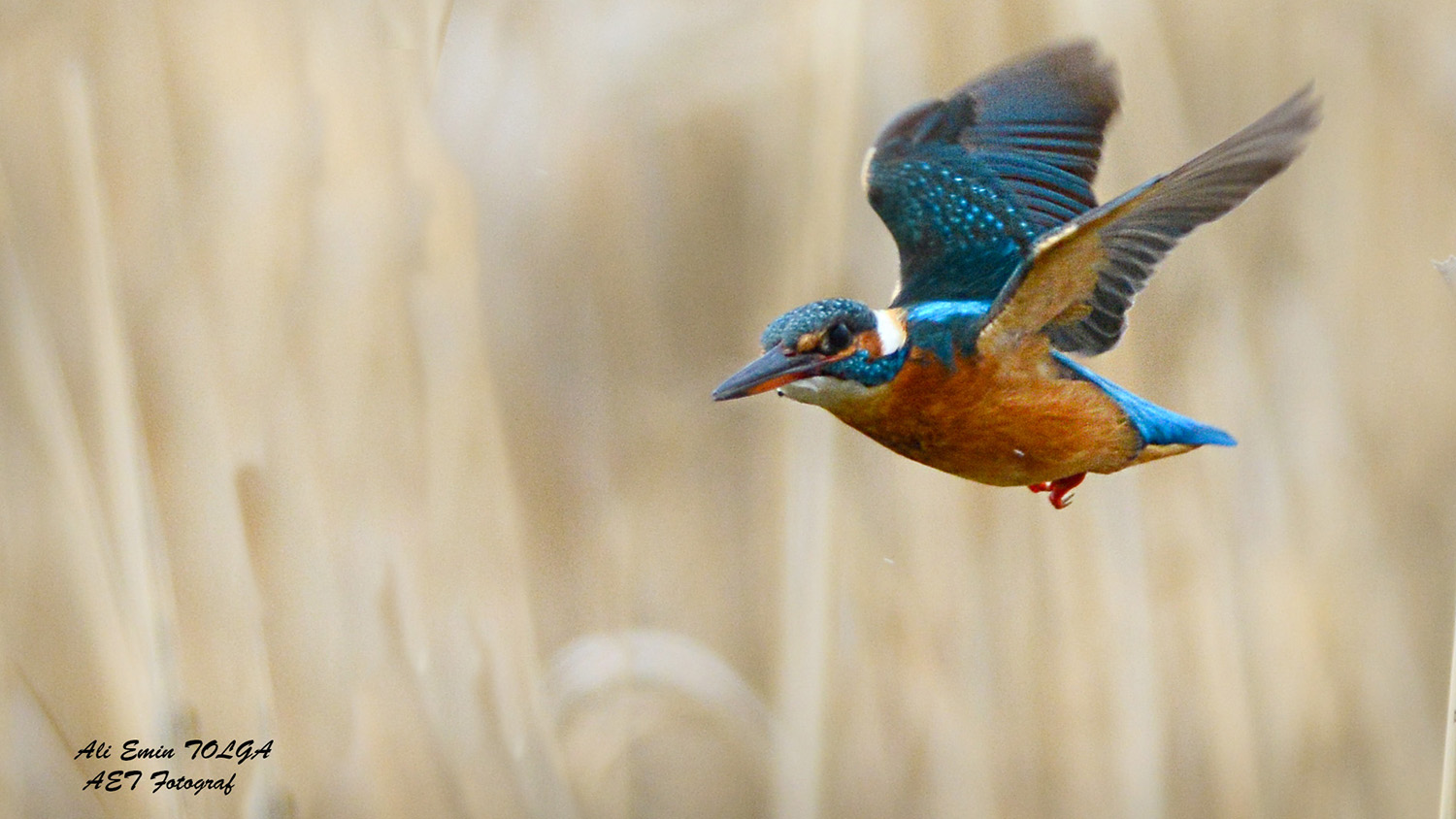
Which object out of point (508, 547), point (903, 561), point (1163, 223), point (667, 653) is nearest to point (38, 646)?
point (508, 547)

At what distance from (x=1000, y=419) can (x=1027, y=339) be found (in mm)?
30

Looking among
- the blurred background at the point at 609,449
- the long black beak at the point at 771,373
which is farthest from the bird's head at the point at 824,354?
the blurred background at the point at 609,449

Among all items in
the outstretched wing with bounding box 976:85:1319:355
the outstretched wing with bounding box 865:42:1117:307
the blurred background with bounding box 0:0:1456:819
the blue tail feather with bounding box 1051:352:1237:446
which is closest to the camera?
the outstretched wing with bounding box 976:85:1319:355

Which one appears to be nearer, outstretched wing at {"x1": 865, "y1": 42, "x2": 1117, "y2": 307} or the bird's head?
the bird's head

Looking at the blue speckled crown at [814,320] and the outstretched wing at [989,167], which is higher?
the outstretched wing at [989,167]

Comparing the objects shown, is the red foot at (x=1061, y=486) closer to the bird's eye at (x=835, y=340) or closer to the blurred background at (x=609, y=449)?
the bird's eye at (x=835, y=340)

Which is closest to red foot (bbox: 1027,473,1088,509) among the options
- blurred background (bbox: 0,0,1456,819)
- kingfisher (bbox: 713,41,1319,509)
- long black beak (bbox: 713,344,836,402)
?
kingfisher (bbox: 713,41,1319,509)

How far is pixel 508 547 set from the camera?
1.14 metres

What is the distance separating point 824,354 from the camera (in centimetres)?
39

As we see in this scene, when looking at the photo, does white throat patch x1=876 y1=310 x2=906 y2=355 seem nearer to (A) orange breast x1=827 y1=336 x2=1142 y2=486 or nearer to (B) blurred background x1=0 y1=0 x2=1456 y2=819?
(A) orange breast x1=827 y1=336 x2=1142 y2=486

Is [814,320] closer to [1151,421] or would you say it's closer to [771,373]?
[771,373]

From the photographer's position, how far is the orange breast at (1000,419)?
41cm

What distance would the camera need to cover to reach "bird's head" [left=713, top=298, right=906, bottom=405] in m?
0.37

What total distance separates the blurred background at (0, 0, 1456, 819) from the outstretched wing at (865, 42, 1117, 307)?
314mm
